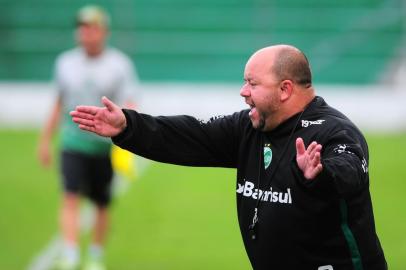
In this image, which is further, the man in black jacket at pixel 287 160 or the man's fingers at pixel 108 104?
the man's fingers at pixel 108 104

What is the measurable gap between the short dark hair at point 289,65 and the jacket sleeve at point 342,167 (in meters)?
0.41

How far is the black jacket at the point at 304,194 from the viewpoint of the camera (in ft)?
14.6

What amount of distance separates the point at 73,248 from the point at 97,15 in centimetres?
235

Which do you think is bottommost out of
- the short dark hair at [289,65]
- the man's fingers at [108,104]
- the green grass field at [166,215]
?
the green grass field at [166,215]

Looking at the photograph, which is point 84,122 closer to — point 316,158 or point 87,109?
point 87,109

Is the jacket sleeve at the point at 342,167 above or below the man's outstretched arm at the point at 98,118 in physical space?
below

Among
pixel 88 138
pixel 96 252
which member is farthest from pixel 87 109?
pixel 96 252

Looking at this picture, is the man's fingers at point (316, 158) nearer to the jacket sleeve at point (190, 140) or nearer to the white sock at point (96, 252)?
the jacket sleeve at point (190, 140)

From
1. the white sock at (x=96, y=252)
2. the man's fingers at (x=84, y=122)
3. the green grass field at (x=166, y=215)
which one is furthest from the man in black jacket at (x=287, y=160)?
the green grass field at (x=166, y=215)

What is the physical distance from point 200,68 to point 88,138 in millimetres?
13296

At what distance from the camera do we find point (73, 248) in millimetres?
8734

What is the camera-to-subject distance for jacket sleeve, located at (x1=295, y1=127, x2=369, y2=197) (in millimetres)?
4266

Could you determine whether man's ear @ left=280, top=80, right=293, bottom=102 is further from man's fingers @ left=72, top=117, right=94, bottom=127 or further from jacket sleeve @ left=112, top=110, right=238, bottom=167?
man's fingers @ left=72, top=117, right=94, bottom=127

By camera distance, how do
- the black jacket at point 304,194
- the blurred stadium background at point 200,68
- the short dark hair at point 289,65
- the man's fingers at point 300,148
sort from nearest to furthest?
the man's fingers at point 300,148 < the black jacket at point 304,194 < the short dark hair at point 289,65 < the blurred stadium background at point 200,68
